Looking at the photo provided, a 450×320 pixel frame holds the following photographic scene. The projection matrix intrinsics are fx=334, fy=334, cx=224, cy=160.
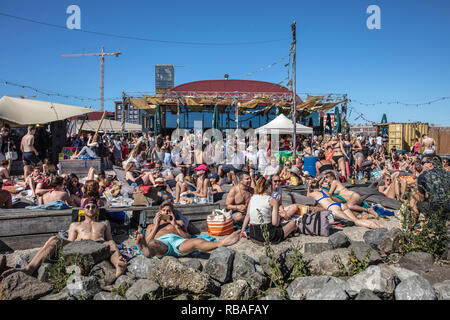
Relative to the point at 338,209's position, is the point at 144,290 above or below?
below

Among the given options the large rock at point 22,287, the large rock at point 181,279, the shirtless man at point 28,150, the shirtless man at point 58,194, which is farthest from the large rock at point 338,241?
the shirtless man at point 28,150

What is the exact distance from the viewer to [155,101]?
Result: 22.7 metres

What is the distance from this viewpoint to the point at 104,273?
375cm

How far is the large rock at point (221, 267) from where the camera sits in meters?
3.75

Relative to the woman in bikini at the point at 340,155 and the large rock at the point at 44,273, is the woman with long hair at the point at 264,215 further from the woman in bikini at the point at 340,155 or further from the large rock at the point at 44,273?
the woman in bikini at the point at 340,155

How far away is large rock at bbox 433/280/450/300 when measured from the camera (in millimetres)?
3213

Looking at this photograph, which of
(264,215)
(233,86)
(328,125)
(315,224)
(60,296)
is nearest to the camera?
(60,296)

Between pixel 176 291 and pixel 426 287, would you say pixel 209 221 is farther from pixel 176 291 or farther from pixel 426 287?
pixel 426 287

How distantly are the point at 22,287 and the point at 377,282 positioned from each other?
3.60 m

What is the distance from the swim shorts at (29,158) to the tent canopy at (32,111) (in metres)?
2.04

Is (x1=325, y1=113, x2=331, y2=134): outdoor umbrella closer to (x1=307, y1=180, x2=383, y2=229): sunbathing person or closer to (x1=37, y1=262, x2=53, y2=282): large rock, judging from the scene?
(x1=307, y1=180, x2=383, y2=229): sunbathing person

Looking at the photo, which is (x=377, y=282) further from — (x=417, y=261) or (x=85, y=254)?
(x=85, y=254)

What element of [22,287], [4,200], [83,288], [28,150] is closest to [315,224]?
[83,288]
